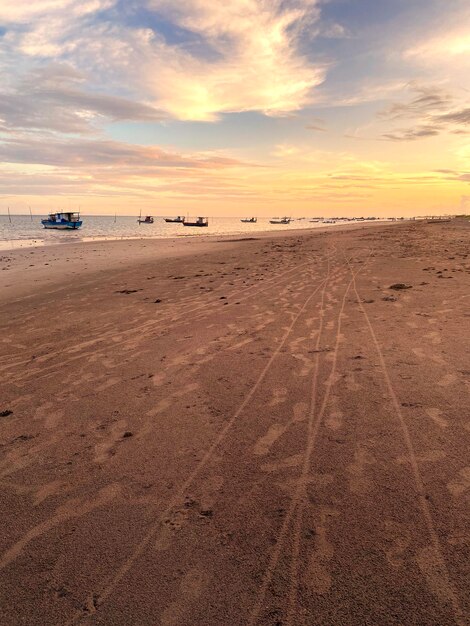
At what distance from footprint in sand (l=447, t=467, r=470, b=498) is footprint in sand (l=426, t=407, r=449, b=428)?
2.61 ft

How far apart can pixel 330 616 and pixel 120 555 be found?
146cm

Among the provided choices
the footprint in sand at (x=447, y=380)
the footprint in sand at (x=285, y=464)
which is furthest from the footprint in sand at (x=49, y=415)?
the footprint in sand at (x=447, y=380)

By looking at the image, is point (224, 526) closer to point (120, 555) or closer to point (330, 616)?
point (120, 555)

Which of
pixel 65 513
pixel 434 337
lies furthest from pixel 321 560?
pixel 434 337

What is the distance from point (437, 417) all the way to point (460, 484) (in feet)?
3.81

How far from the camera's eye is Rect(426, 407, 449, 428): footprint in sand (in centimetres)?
436

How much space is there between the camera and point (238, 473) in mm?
3707

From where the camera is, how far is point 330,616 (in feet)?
7.72

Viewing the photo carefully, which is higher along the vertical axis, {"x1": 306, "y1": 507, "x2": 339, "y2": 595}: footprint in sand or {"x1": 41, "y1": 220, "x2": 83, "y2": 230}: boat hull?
{"x1": 41, "y1": 220, "x2": 83, "y2": 230}: boat hull

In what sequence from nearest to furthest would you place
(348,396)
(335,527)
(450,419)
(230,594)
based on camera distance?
(230,594), (335,527), (450,419), (348,396)

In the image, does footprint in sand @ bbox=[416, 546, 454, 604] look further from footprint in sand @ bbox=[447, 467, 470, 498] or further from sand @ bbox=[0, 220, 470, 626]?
footprint in sand @ bbox=[447, 467, 470, 498]

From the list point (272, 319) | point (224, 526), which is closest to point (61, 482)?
point (224, 526)

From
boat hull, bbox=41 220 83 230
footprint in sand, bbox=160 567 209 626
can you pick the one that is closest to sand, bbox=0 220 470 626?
footprint in sand, bbox=160 567 209 626

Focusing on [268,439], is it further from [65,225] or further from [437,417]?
[65,225]
